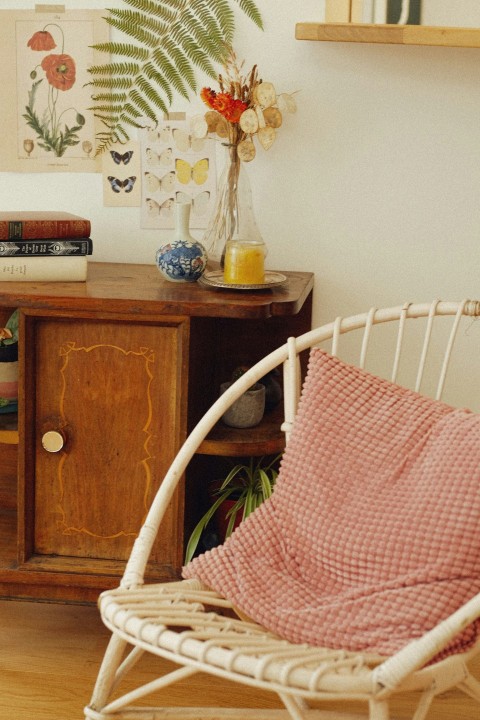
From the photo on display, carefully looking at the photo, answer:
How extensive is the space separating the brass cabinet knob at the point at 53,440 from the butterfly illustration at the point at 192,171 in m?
0.69

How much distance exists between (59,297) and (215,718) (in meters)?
0.80

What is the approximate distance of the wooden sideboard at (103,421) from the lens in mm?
1771

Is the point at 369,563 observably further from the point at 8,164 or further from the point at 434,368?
the point at 8,164

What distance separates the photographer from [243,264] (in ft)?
6.08

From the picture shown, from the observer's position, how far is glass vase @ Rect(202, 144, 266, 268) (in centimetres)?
200

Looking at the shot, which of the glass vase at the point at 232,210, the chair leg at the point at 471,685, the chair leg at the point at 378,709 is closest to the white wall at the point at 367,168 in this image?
the glass vase at the point at 232,210

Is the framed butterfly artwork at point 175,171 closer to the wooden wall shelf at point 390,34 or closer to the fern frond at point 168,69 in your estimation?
the fern frond at point 168,69

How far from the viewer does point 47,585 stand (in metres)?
1.88

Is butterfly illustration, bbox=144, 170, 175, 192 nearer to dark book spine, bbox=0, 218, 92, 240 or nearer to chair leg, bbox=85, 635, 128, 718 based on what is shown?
dark book spine, bbox=0, 218, 92, 240

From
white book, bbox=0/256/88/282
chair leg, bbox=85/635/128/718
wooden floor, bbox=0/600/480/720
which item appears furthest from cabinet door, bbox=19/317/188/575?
chair leg, bbox=85/635/128/718

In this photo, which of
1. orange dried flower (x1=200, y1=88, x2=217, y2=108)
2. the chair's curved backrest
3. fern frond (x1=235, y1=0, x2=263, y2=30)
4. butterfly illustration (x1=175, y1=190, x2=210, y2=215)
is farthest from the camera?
butterfly illustration (x1=175, y1=190, x2=210, y2=215)

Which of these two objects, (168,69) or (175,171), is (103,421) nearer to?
(175,171)

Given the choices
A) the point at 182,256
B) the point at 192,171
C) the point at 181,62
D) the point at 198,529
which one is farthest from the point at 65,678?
the point at 181,62

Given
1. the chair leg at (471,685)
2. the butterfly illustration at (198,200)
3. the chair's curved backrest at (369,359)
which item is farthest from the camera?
the butterfly illustration at (198,200)
